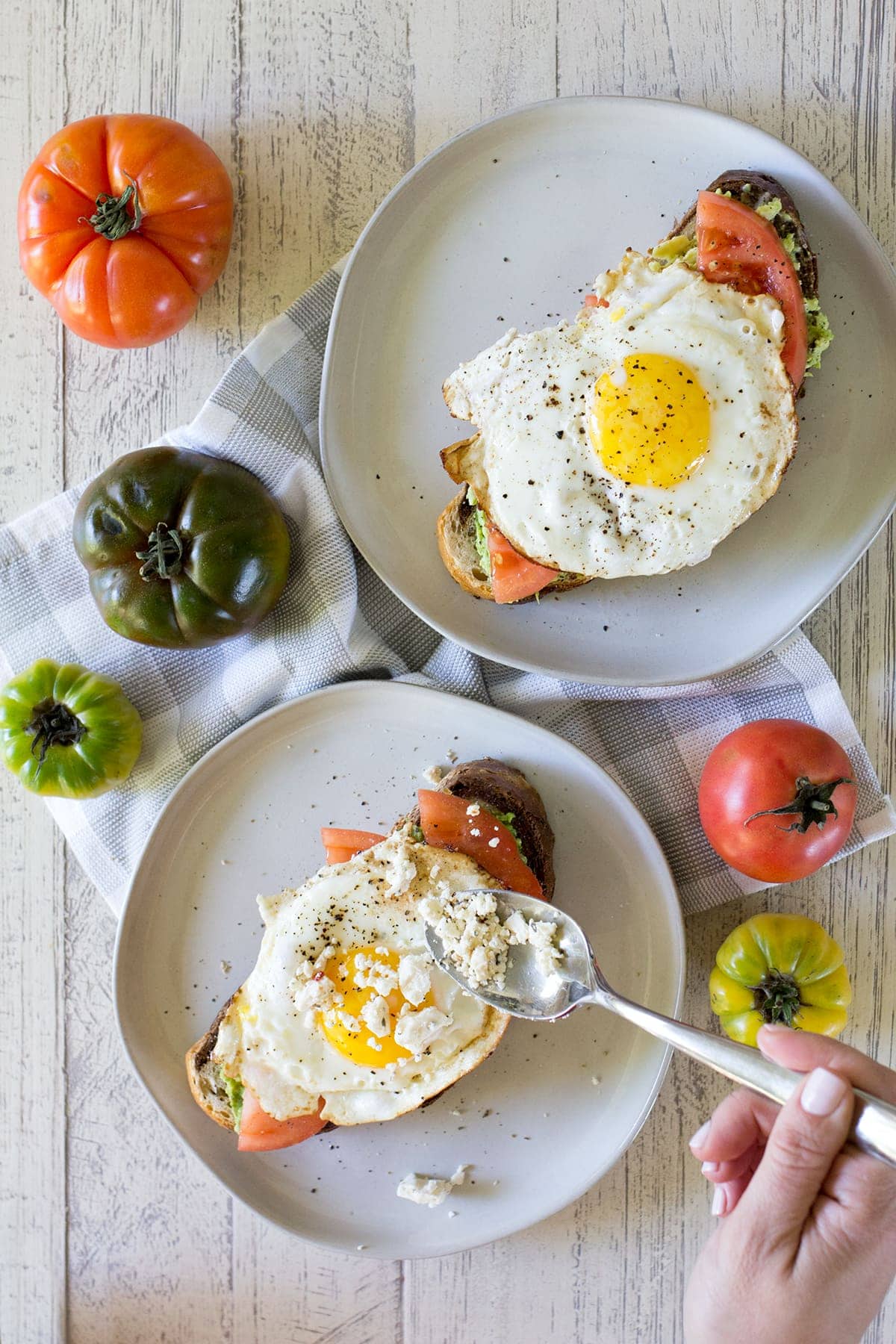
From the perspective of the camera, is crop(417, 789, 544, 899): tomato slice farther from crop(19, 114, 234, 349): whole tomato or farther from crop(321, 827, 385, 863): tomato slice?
crop(19, 114, 234, 349): whole tomato

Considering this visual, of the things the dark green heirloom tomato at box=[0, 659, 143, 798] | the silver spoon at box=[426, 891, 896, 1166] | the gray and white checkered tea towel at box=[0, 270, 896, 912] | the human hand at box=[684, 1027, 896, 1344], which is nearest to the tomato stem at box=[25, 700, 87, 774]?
the dark green heirloom tomato at box=[0, 659, 143, 798]

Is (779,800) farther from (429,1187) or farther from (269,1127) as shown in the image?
(269,1127)

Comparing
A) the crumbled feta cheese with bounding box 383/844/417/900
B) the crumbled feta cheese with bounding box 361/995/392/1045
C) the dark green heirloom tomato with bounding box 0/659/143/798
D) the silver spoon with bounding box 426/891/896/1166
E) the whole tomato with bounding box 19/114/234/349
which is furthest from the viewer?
the dark green heirloom tomato with bounding box 0/659/143/798

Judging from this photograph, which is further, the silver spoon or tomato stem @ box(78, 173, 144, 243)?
tomato stem @ box(78, 173, 144, 243)

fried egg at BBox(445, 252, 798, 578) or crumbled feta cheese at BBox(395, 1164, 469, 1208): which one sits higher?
fried egg at BBox(445, 252, 798, 578)

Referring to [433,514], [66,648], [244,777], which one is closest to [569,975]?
[244,777]

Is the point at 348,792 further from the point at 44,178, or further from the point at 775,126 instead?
the point at 775,126

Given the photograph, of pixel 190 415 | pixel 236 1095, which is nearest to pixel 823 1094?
pixel 236 1095
